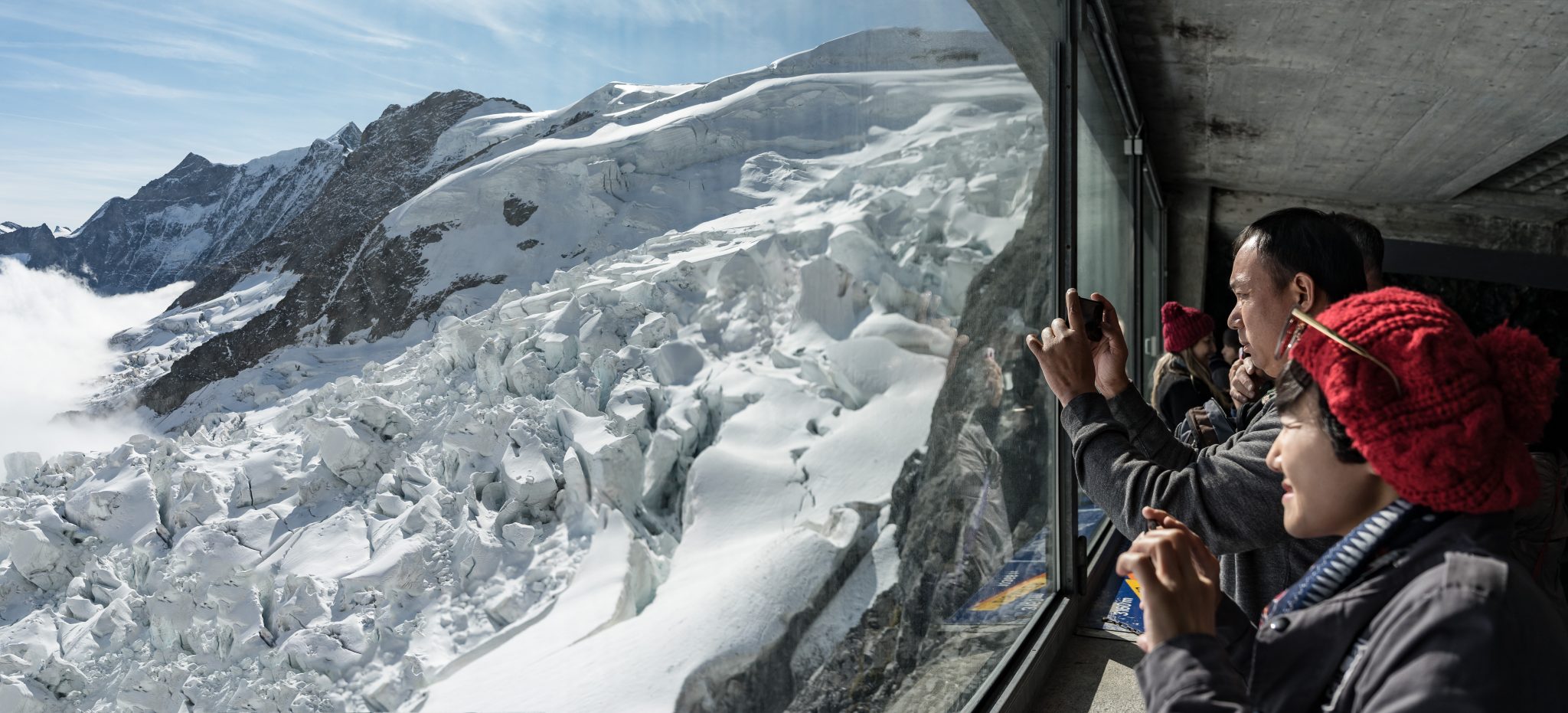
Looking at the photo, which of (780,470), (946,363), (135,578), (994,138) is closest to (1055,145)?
(994,138)

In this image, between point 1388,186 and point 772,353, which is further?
point 1388,186

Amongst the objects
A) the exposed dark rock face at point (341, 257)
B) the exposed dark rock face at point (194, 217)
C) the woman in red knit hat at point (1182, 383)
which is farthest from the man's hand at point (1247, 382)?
the exposed dark rock face at point (341, 257)

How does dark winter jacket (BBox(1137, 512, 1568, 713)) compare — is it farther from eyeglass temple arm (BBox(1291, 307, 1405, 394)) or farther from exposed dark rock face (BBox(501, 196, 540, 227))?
exposed dark rock face (BBox(501, 196, 540, 227))

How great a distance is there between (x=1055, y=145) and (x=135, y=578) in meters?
3.24

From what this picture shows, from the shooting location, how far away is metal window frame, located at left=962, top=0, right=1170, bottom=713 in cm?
178

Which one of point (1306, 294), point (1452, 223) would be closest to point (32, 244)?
point (1306, 294)

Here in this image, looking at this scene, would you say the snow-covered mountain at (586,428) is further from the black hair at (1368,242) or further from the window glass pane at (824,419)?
the black hair at (1368,242)

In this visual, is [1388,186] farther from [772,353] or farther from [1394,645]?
[1394,645]

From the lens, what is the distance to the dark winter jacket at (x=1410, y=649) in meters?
0.41

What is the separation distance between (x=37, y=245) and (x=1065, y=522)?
2.14 meters

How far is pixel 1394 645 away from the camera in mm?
437

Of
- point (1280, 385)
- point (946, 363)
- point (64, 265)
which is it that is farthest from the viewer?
point (946, 363)

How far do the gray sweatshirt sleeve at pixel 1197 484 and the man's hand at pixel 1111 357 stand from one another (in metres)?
0.13

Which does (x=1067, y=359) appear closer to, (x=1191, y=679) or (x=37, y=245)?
(x=1191, y=679)
